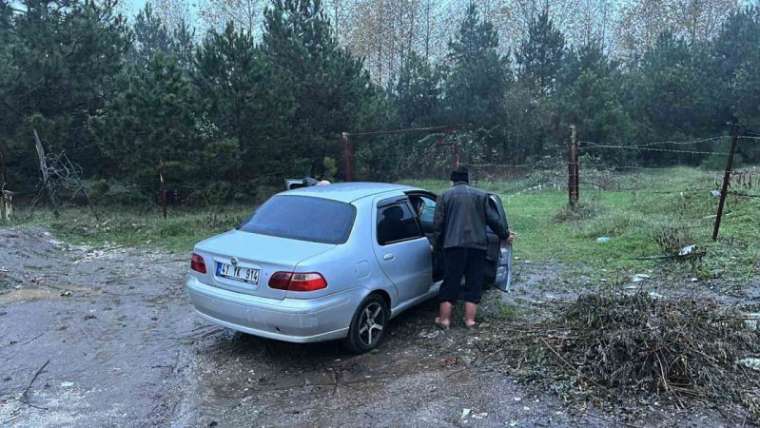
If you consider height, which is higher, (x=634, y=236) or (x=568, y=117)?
(x=568, y=117)

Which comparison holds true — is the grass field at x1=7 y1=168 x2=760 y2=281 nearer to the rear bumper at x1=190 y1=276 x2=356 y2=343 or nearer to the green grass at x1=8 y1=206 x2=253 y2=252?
the green grass at x1=8 y1=206 x2=253 y2=252

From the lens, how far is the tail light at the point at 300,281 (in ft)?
14.2

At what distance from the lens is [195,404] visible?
13.5 ft

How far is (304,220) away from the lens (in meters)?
5.08

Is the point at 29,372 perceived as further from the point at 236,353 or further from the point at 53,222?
the point at 53,222

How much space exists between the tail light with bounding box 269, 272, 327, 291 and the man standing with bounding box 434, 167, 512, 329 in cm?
140

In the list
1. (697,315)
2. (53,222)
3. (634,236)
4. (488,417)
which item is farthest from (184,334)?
(53,222)

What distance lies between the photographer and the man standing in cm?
518

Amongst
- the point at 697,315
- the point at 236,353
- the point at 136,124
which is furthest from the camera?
the point at 136,124

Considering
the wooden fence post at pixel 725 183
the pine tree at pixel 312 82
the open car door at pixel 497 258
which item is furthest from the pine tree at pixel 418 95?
the open car door at pixel 497 258

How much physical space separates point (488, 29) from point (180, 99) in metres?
19.7

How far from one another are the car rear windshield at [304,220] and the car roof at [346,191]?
0.23 feet

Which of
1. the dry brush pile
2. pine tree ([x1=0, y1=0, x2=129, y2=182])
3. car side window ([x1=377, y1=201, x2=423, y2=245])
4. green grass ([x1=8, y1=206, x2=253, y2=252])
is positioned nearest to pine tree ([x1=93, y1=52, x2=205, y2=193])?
pine tree ([x1=0, y1=0, x2=129, y2=182])

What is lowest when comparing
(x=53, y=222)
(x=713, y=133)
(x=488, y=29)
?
(x=53, y=222)
